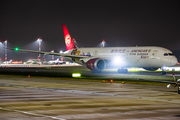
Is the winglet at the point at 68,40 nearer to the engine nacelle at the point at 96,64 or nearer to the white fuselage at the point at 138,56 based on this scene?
the white fuselage at the point at 138,56

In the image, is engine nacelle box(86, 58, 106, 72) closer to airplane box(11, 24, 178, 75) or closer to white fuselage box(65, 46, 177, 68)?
airplane box(11, 24, 178, 75)

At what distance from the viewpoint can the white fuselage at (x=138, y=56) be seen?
5194 centimetres

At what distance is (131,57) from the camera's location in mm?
54094

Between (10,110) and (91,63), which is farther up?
(91,63)

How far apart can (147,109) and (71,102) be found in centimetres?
460

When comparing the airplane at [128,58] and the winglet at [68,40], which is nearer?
the airplane at [128,58]

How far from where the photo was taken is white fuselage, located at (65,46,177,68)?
5194 cm

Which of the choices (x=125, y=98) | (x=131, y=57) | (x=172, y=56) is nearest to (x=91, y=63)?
(x=131, y=57)

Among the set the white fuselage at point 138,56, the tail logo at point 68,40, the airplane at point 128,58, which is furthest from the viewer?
the tail logo at point 68,40

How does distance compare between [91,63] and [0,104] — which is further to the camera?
[91,63]

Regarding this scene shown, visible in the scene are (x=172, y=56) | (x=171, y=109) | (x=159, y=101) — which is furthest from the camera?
(x=172, y=56)

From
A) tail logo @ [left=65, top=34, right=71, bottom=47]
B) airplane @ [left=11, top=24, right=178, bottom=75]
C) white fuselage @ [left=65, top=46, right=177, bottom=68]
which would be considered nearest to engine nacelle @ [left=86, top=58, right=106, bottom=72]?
airplane @ [left=11, top=24, right=178, bottom=75]

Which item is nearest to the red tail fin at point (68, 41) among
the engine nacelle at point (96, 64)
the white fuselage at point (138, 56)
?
the white fuselage at point (138, 56)

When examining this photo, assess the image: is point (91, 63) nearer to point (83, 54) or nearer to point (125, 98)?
point (83, 54)
